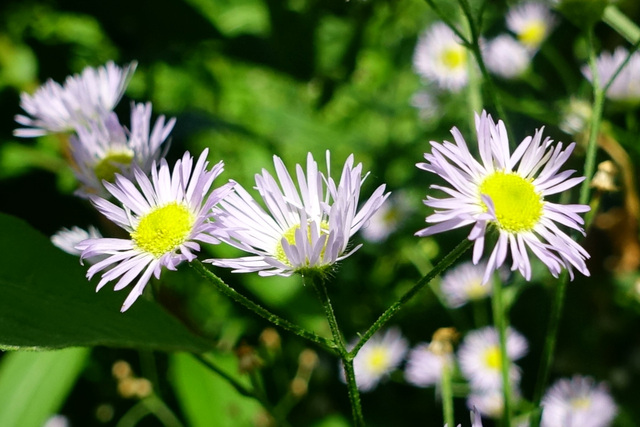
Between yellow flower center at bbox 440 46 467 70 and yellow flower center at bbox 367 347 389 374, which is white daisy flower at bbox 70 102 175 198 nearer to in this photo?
yellow flower center at bbox 367 347 389 374

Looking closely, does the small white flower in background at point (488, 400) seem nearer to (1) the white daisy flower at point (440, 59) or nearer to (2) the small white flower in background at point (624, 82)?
(2) the small white flower in background at point (624, 82)

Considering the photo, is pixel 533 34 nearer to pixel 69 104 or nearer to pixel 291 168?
pixel 291 168

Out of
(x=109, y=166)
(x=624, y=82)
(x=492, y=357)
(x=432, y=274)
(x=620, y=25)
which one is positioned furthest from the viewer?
(x=492, y=357)

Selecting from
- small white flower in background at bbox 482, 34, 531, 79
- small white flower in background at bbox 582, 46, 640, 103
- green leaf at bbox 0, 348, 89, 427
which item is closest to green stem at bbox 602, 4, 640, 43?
small white flower in background at bbox 582, 46, 640, 103

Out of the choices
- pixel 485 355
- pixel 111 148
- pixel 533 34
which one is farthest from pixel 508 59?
pixel 111 148

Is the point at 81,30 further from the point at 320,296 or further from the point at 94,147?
the point at 320,296

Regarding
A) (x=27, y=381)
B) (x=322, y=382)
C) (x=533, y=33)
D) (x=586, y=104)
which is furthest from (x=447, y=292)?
(x=27, y=381)

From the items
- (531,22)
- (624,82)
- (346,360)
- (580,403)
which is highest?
(531,22)
